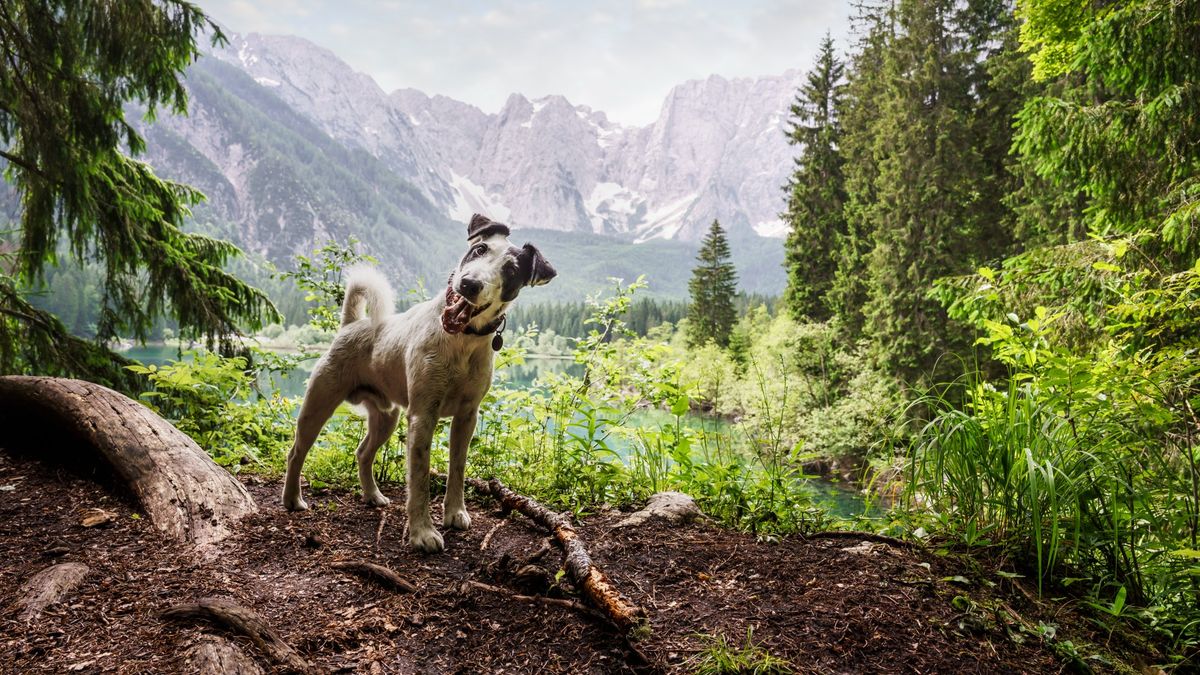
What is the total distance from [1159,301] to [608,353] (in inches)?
154

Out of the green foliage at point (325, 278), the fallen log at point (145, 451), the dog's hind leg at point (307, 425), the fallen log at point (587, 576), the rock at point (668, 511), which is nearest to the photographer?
the fallen log at point (587, 576)

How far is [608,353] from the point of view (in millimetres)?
5625

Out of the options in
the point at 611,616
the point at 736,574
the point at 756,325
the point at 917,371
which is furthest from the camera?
the point at 756,325

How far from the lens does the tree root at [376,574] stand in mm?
2498

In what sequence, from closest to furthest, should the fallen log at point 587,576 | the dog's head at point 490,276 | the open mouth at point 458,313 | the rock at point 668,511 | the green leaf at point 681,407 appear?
the fallen log at point 587,576
the dog's head at point 490,276
the open mouth at point 458,313
the rock at point 668,511
the green leaf at point 681,407

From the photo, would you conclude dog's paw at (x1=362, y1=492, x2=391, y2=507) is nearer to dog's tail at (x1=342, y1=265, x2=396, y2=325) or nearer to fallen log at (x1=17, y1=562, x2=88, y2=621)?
dog's tail at (x1=342, y1=265, x2=396, y2=325)

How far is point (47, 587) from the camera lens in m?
2.24

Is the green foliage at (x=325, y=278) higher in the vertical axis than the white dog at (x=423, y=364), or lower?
higher

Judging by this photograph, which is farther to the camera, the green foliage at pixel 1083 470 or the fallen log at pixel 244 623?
the green foliage at pixel 1083 470

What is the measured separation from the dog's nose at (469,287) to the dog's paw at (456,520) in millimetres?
1376

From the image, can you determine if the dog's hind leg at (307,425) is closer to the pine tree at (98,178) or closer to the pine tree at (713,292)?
the pine tree at (98,178)

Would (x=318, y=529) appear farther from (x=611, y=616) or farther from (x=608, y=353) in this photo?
(x=608, y=353)

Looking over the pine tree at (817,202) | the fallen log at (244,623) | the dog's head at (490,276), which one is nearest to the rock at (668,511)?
the dog's head at (490,276)

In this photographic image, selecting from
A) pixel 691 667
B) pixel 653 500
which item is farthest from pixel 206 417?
pixel 691 667
